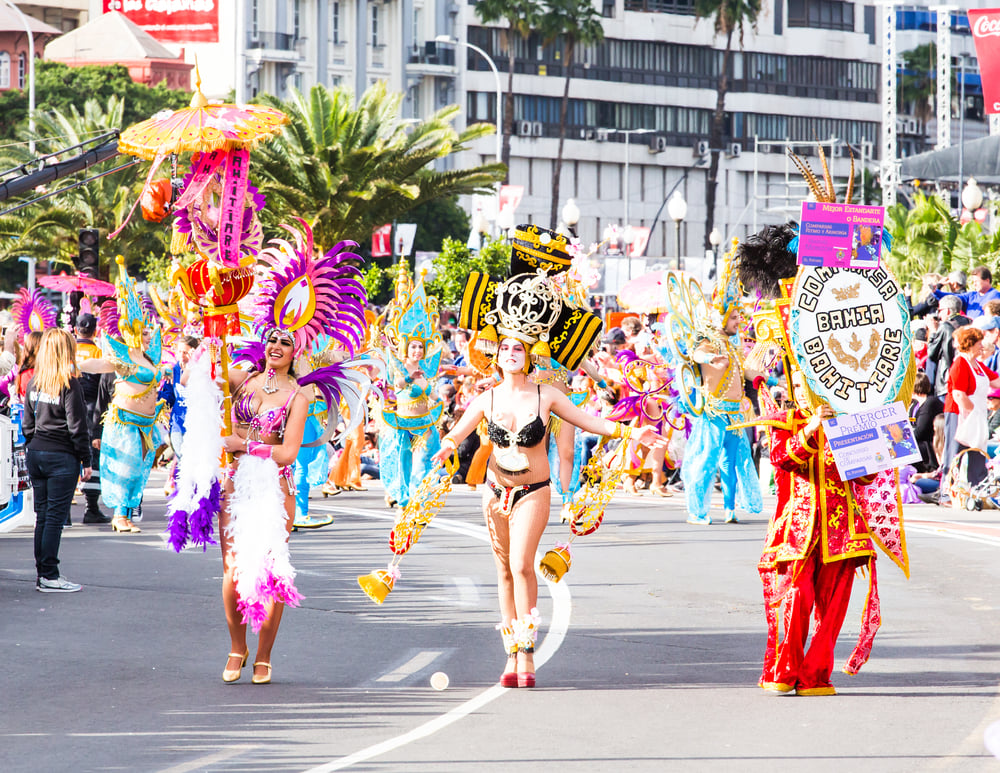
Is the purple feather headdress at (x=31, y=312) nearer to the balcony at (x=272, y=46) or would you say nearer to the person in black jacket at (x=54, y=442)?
the person in black jacket at (x=54, y=442)

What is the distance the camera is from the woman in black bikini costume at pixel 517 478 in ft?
28.1

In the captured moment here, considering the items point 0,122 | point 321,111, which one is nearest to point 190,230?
point 321,111

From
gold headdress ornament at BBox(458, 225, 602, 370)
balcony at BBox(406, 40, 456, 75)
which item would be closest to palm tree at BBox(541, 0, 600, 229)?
balcony at BBox(406, 40, 456, 75)

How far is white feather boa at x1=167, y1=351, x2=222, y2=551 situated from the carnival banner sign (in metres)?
2.92

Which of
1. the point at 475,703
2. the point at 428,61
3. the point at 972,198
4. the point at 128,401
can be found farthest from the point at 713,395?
the point at 428,61

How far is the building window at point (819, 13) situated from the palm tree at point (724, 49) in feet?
10.0

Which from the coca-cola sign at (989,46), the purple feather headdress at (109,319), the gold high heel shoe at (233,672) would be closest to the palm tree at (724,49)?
the coca-cola sign at (989,46)

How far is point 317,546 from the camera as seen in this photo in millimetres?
14500

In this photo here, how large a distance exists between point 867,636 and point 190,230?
13.3 feet

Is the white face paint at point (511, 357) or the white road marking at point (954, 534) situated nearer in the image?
the white face paint at point (511, 357)

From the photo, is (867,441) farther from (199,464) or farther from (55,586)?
(55,586)

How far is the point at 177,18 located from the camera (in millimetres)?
74125

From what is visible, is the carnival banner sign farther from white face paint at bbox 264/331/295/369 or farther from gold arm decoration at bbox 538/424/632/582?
white face paint at bbox 264/331/295/369

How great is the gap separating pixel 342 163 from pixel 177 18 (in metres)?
42.7
